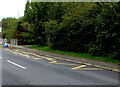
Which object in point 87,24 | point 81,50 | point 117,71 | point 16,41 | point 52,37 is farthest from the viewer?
point 16,41

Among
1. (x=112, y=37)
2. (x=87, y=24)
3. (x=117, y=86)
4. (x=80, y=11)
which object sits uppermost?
(x=80, y=11)

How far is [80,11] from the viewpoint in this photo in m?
15.4

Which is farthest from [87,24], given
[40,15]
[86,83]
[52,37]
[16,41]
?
[16,41]

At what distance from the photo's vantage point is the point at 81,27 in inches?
625

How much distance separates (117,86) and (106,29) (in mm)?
7187

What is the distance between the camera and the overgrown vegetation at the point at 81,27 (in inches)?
489

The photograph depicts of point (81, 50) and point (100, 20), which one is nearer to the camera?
point (100, 20)

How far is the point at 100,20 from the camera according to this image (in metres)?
12.9

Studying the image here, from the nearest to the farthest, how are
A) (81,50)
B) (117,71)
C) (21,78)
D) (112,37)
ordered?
(21,78), (117,71), (112,37), (81,50)

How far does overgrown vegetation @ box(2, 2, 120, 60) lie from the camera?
1241 cm

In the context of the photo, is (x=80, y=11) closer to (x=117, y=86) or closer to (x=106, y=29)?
(x=106, y=29)

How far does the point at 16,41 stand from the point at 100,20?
70.1 ft

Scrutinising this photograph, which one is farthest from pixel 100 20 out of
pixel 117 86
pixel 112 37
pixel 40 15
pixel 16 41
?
pixel 16 41

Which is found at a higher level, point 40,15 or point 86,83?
point 40,15
